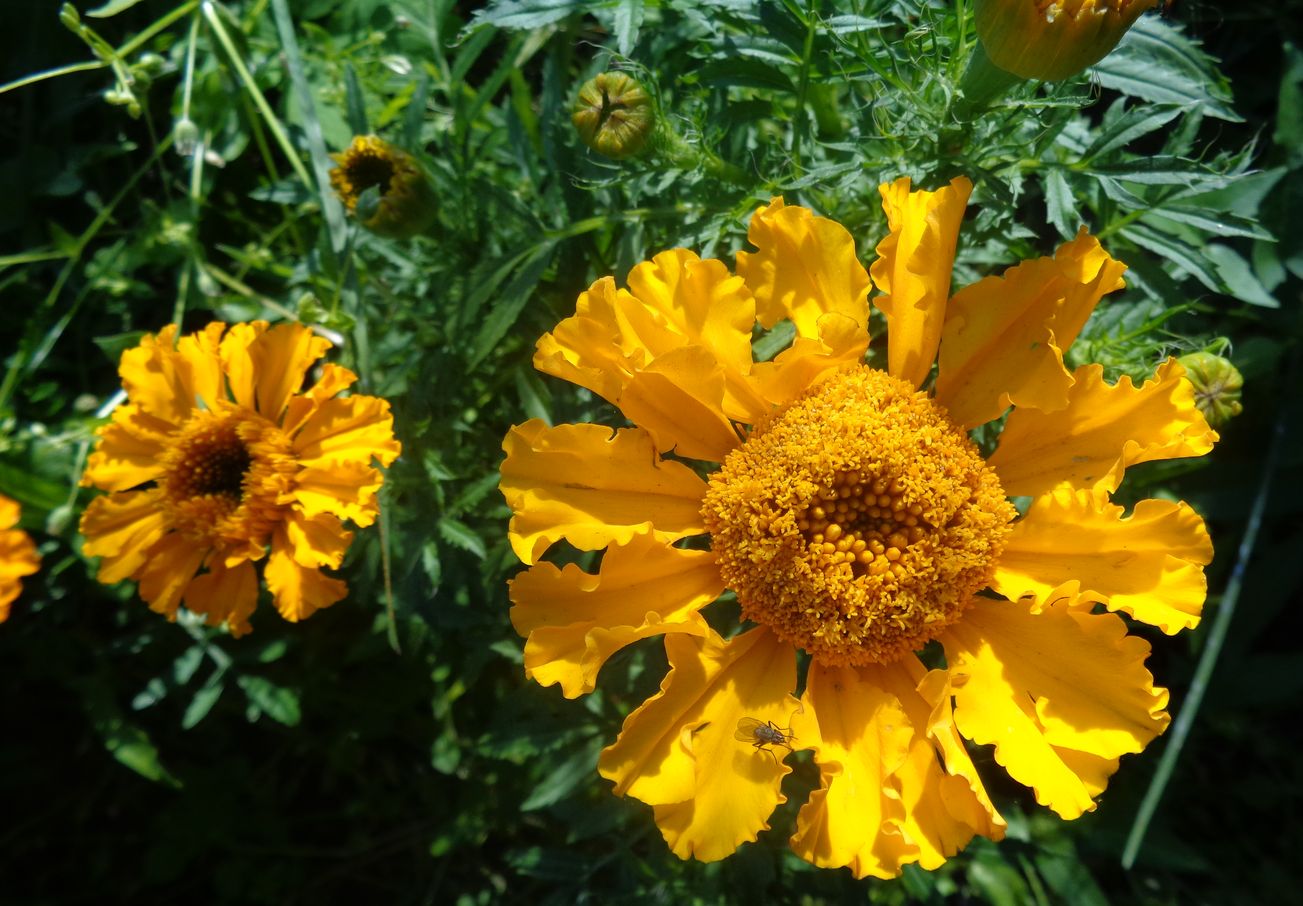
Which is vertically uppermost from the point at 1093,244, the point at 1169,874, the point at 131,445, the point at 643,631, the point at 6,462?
the point at 1093,244

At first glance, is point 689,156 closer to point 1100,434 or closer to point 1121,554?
point 1100,434

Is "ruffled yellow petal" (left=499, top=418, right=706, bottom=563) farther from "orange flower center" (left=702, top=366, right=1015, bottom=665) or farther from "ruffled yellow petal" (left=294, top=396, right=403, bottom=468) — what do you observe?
"ruffled yellow petal" (left=294, top=396, right=403, bottom=468)

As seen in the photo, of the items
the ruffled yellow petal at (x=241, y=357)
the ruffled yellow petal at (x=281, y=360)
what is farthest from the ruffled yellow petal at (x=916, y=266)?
the ruffled yellow petal at (x=241, y=357)

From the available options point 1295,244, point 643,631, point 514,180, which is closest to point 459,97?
point 514,180

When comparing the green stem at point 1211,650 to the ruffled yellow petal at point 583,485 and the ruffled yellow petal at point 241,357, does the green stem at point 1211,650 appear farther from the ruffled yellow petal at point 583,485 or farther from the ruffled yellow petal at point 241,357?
the ruffled yellow petal at point 241,357

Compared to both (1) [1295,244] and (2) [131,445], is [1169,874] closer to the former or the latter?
(1) [1295,244]

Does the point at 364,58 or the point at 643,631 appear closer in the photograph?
the point at 643,631

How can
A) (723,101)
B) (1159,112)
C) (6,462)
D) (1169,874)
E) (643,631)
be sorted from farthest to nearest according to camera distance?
(1169,874), (6,462), (723,101), (1159,112), (643,631)

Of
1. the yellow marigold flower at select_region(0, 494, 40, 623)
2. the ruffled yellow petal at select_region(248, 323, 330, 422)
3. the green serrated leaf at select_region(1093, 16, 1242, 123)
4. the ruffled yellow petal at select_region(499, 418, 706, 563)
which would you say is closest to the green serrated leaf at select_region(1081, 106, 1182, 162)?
the green serrated leaf at select_region(1093, 16, 1242, 123)
